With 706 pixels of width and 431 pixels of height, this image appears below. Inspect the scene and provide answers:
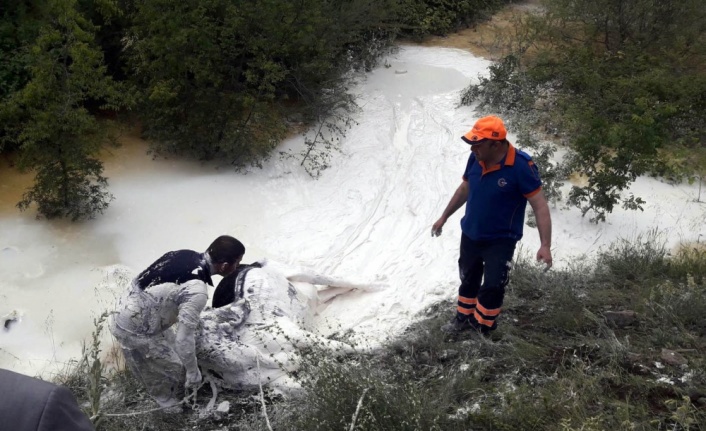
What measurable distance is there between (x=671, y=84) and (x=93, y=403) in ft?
27.5

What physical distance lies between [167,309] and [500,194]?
2.30 meters

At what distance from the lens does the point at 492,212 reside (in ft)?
14.0

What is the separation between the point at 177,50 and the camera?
8.09 meters

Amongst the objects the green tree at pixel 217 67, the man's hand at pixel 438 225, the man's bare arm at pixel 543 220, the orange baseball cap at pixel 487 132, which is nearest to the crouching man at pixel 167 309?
the man's hand at pixel 438 225

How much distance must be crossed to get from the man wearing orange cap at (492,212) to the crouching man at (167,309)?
5.35ft

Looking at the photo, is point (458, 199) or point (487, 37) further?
point (487, 37)

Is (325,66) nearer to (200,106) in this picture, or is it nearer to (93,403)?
(200,106)

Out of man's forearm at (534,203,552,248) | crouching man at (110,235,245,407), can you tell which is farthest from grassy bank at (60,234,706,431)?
man's forearm at (534,203,552,248)

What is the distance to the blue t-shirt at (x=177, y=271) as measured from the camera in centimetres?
402

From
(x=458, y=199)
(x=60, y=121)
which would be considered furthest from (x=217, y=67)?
(x=458, y=199)

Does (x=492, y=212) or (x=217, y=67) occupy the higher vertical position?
(x=492, y=212)

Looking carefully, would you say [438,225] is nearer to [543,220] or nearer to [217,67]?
[543,220]

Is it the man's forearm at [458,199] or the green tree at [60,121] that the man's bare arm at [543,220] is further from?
the green tree at [60,121]

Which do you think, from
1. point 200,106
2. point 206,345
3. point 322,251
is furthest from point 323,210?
point 206,345
